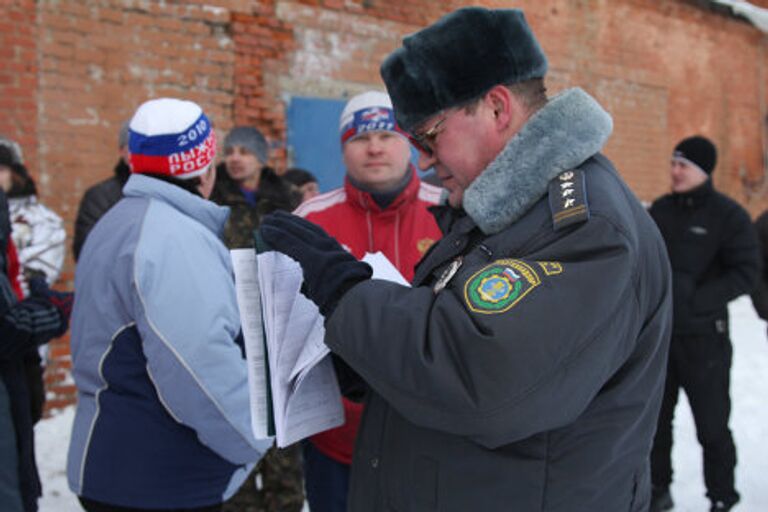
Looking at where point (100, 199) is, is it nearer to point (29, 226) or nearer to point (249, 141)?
point (29, 226)

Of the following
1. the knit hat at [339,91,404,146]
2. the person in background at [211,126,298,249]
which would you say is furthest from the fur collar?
the person in background at [211,126,298,249]

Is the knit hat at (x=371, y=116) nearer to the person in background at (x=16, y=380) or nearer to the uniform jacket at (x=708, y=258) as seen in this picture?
the person in background at (x=16, y=380)

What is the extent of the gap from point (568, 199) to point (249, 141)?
325 cm

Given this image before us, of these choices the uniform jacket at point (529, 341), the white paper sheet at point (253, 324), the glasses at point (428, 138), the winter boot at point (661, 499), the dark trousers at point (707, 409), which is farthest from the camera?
the winter boot at point (661, 499)

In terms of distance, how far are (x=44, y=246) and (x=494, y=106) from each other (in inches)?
113

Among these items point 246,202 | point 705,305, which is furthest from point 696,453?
point 246,202

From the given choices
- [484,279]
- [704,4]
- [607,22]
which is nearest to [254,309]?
[484,279]

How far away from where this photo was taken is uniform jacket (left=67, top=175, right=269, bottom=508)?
1932 millimetres

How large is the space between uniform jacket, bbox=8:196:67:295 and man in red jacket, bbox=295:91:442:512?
1529mm

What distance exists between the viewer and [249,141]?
418 cm

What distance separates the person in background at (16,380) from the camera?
80.6 inches

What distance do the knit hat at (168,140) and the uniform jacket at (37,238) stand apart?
1.55 m

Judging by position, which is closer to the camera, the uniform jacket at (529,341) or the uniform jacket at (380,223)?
the uniform jacket at (529,341)

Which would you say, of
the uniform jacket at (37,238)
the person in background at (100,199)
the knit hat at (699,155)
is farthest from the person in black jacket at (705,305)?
the uniform jacket at (37,238)
